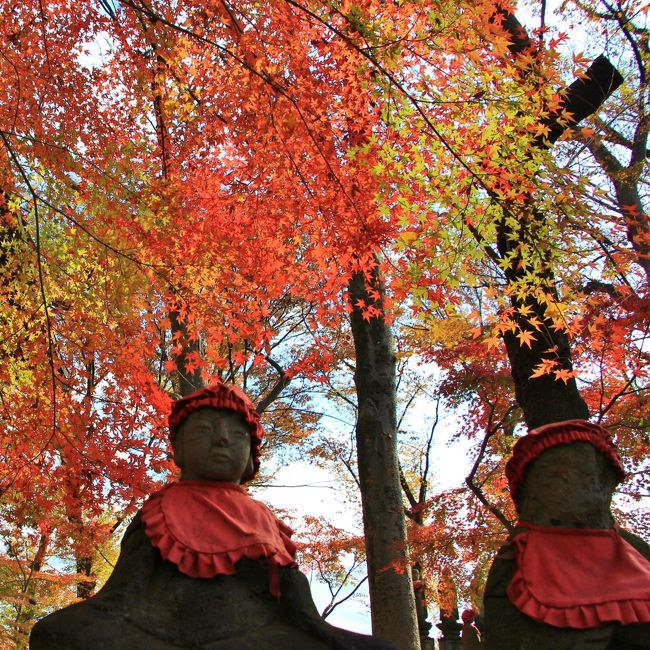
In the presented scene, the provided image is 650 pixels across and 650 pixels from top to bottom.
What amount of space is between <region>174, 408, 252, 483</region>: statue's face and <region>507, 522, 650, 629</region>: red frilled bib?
4.94 feet

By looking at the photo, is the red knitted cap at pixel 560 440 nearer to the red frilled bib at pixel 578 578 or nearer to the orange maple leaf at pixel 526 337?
the red frilled bib at pixel 578 578

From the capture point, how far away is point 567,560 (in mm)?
2840

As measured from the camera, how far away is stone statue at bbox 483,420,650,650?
262 centimetres

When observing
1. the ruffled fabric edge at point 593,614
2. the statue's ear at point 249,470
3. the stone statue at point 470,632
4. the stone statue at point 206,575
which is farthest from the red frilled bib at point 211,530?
the stone statue at point 470,632

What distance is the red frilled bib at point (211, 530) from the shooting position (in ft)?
9.52

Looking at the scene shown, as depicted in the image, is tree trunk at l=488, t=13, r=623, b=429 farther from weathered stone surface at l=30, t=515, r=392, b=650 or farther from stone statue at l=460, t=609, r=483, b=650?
stone statue at l=460, t=609, r=483, b=650

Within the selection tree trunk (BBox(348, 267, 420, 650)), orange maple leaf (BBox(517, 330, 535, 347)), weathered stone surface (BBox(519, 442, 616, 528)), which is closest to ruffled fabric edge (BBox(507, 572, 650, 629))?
weathered stone surface (BBox(519, 442, 616, 528))

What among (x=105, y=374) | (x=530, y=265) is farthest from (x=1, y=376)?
(x=530, y=265)

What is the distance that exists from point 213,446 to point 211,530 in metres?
0.45

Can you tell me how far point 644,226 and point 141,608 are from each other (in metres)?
8.15

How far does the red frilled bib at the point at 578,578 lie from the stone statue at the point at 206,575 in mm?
742

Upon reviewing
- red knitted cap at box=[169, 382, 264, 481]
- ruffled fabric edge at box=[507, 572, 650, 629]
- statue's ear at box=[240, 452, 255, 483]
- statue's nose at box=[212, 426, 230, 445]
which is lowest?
ruffled fabric edge at box=[507, 572, 650, 629]

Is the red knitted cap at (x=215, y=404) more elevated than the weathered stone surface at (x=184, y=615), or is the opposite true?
the red knitted cap at (x=215, y=404)

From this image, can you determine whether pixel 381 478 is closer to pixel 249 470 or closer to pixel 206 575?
pixel 249 470
